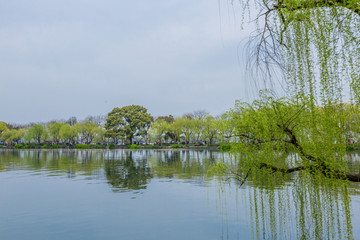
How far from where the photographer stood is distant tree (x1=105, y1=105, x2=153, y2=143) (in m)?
64.4

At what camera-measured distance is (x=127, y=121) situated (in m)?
67.9

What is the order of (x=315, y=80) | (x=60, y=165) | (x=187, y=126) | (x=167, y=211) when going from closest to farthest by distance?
1. (x=315, y=80)
2. (x=167, y=211)
3. (x=60, y=165)
4. (x=187, y=126)

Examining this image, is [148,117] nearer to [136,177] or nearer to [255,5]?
[136,177]

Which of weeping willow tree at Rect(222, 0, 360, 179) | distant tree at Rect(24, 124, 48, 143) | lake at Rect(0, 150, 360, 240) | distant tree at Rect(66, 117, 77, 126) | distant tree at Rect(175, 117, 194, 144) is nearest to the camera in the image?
weeping willow tree at Rect(222, 0, 360, 179)

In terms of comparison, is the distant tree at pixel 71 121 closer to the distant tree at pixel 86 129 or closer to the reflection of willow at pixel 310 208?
the distant tree at pixel 86 129

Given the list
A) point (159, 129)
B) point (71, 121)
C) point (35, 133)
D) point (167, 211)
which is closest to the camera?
point (167, 211)

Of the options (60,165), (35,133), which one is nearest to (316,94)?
(60,165)

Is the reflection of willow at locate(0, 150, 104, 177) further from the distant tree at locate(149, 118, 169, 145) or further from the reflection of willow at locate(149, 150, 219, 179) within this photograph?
the distant tree at locate(149, 118, 169, 145)

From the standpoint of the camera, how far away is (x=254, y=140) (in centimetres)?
472

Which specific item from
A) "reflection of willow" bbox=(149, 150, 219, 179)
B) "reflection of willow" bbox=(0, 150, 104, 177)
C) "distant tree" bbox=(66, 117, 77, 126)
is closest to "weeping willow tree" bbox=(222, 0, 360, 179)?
"reflection of willow" bbox=(149, 150, 219, 179)

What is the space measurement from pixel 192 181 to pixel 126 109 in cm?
5512

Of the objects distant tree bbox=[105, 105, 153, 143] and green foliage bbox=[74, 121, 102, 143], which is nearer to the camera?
distant tree bbox=[105, 105, 153, 143]

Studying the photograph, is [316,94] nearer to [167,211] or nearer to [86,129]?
[167,211]

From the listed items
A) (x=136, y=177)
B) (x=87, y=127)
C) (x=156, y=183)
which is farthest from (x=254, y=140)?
(x=87, y=127)
